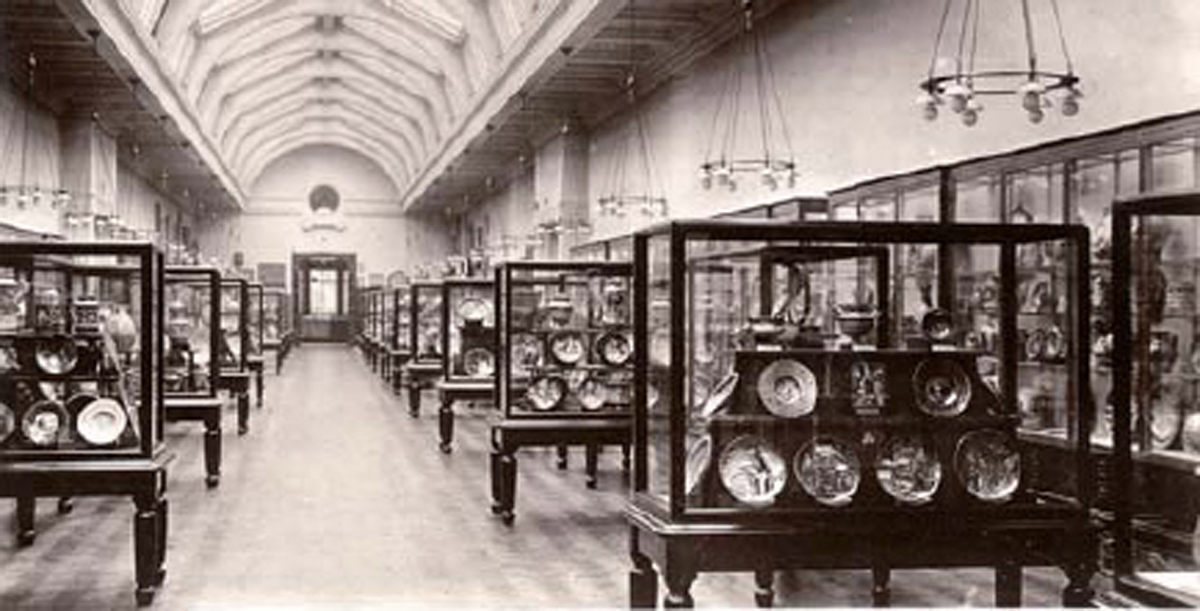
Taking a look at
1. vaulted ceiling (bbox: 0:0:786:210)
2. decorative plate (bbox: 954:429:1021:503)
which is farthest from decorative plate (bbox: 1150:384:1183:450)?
vaulted ceiling (bbox: 0:0:786:210)

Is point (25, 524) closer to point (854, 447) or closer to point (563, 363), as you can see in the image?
point (563, 363)

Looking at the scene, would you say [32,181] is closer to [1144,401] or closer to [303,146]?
[1144,401]

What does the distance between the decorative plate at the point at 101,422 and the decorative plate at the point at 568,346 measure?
4.19 m

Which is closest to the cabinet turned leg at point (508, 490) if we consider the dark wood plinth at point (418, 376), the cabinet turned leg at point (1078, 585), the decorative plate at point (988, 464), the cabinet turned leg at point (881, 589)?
the cabinet turned leg at point (881, 589)

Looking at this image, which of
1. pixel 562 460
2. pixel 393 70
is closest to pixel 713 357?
pixel 562 460

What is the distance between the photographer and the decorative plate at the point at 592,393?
1053 cm

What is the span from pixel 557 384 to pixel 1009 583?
15.8 feet

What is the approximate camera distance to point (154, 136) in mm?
26562

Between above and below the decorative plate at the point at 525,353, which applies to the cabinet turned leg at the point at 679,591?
below

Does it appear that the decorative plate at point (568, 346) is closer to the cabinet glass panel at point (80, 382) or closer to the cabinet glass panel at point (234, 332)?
the cabinet glass panel at point (80, 382)

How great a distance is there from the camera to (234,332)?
19578mm

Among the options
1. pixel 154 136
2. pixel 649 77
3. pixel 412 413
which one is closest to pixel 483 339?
pixel 412 413

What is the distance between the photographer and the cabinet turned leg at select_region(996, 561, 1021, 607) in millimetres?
6141

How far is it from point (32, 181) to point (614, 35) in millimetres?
9060
